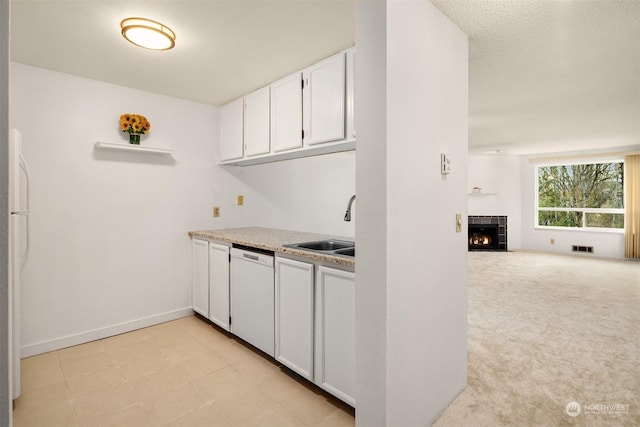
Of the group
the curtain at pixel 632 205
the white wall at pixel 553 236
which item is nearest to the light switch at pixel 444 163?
the curtain at pixel 632 205

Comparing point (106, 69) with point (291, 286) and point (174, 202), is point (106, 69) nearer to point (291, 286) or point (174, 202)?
point (174, 202)

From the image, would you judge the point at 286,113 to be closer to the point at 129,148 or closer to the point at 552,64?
the point at 129,148

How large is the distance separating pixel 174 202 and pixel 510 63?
3322mm

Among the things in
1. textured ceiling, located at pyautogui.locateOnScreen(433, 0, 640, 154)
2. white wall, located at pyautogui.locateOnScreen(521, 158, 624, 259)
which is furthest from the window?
textured ceiling, located at pyautogui.locateOnScreen(433, 0, 640, 154)

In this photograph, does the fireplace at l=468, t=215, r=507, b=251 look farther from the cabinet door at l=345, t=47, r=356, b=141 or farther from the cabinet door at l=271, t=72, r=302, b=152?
the cabinet door at l=345, t=47, r=356, b=141

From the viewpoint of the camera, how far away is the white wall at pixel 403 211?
142 centimetres

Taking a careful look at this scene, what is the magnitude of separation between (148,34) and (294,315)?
6.76 feet

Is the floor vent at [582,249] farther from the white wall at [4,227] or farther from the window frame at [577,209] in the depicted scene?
the white wall at [4,227]

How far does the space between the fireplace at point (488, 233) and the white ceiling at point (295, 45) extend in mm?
4332

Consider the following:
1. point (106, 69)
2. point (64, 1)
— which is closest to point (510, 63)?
point (64, 1)

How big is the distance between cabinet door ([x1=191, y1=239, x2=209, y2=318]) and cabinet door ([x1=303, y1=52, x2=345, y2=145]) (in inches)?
64.0

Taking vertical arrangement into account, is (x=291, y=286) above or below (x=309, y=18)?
below

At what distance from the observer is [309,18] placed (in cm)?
192

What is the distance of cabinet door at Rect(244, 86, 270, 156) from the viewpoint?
2.96 metres
